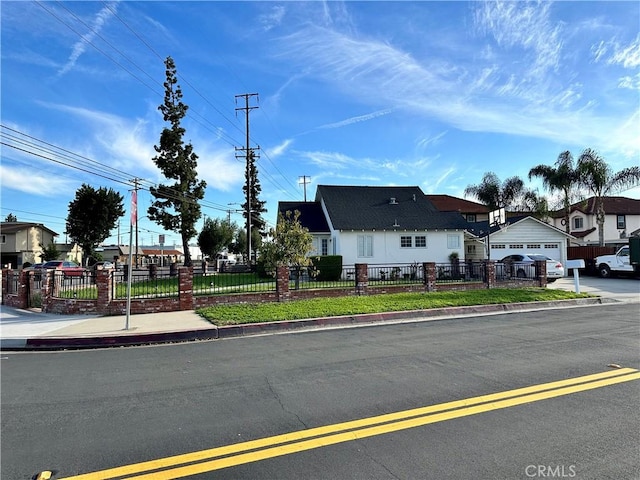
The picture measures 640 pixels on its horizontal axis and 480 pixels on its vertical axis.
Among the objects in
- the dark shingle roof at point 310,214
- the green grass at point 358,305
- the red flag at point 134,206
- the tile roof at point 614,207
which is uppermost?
the tile roof at point 614,207

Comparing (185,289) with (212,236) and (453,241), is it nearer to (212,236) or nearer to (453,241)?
(453,241)

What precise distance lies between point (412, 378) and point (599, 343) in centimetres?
444

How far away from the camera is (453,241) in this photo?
28031mm

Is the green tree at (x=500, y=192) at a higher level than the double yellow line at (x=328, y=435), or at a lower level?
higher

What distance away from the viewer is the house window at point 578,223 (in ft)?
149

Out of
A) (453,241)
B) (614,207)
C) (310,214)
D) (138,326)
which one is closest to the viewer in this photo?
(138,326)

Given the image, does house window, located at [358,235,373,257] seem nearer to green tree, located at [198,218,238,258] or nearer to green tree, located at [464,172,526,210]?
green tree, located at [464,172,526,210]

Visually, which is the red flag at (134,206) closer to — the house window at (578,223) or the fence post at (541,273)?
the fence post at (541,273)

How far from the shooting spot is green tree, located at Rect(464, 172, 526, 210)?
44344 mm

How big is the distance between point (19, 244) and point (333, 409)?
195 feet

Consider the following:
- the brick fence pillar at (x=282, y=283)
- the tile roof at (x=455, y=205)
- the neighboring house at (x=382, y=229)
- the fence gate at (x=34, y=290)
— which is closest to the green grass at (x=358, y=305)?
the brick fence pillar at (x=282, y=283)

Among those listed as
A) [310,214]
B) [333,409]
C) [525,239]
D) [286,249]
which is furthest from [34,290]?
[525,239]

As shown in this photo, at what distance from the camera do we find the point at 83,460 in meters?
3.54

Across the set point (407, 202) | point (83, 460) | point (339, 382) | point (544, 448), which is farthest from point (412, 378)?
point (407, 202)
